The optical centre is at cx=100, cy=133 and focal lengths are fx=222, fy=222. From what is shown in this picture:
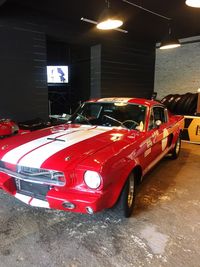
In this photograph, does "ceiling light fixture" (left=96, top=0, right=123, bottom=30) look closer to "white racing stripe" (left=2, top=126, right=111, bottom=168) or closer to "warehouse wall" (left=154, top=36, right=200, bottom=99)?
"white racing stripe" (left=2, top=126, right=111, bottom=168)

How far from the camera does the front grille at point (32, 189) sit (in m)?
2.10

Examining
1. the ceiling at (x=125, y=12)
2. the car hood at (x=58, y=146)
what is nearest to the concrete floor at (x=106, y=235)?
the car hood at (x=58, y=146)

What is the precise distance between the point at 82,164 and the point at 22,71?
434 centimetres

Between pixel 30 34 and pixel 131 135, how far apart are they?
4.29 metres

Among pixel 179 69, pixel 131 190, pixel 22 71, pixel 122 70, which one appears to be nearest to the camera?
pixel 131 190

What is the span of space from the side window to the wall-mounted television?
5557 millimetres

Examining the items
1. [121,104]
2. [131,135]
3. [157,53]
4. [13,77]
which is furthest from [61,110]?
[131,135]

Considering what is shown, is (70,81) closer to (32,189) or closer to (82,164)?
(32,189)

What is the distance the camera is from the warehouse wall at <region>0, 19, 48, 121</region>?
520 cm

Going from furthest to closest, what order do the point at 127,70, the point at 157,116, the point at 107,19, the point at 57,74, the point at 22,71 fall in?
the point at 57,74 < the point at 127,70 < the point at 22,71 < the point at 107,19 < the point at 157,116

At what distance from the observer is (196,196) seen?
3008 mm

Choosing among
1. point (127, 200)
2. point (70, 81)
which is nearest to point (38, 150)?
point (127, 200)

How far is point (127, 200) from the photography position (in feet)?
7.72

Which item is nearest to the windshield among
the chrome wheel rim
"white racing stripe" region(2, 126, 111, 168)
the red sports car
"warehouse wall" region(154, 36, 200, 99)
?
the red sports car
